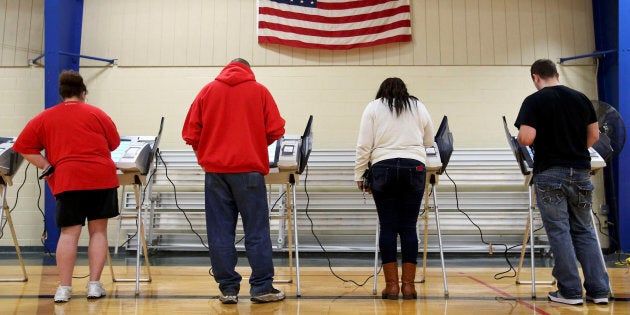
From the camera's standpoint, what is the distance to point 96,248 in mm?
2627

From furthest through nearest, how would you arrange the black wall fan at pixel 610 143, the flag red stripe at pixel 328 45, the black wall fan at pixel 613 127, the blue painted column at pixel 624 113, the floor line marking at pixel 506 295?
the flag red stripe at pixel 328 45, the blue painted column at pixel 624 113, the black wall fan at pixel 613 127, the black wall fan at pixel 610 143, the floor line marking at pixel 506 295

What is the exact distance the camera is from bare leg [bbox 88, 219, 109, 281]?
261cm

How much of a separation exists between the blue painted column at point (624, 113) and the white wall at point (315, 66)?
1.40ft

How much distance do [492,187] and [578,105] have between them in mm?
2987

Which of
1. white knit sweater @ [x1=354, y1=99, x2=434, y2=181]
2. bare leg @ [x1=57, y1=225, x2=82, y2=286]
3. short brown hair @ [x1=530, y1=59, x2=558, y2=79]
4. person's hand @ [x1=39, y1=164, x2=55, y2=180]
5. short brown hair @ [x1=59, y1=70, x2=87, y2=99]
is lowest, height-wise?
bare leg @ [x1=57, y1=225, x2=82, y2=286]

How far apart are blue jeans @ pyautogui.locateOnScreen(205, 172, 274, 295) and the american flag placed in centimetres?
349

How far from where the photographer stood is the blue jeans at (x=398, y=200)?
2516 mm

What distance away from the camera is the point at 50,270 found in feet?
12.6

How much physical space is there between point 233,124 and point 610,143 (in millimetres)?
3597

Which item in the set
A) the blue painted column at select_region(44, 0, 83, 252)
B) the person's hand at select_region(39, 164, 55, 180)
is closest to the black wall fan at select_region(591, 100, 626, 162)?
the person's hand at select_region(39, 164, 55, 180)

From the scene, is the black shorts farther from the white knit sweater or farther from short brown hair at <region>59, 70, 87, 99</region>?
the white knit sweater

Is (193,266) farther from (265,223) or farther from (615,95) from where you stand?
(615,95)

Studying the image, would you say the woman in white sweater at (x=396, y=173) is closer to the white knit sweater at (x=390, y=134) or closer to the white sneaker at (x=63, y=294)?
the white knit sweater at (x=390, y=134)

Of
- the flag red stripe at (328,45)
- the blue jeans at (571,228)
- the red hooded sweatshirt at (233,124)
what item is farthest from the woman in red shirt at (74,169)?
the flag red stripe at (328,45)
